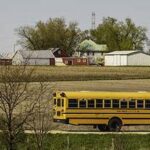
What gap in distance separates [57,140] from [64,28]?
122062mm

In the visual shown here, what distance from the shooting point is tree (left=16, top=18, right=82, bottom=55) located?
148 metres

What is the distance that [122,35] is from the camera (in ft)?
487

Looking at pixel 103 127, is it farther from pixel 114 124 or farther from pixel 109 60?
pixel 109 60

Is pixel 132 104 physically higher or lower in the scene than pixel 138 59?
lower

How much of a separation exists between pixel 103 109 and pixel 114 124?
1.04m

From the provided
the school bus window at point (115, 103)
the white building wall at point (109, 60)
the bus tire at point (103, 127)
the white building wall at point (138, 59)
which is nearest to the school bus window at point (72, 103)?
the bus tire at point (103, 127)

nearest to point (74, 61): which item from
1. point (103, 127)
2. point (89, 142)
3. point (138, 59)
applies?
point (138, 59)

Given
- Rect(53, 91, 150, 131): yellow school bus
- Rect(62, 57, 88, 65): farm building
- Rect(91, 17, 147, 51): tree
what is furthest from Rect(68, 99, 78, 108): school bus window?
Rect(91, 17, 147, 51): tree

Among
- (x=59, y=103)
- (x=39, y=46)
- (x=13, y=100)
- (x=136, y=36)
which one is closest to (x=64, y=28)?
(x=39, y=46)

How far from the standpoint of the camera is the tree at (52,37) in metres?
148

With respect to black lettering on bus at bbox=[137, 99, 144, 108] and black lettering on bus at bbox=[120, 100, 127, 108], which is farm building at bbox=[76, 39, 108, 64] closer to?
black lettering on bus at bbox=[137, 99, 144, 108]

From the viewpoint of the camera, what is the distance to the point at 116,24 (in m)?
152

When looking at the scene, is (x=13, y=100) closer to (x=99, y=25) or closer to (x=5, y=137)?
(x=5, y=137)

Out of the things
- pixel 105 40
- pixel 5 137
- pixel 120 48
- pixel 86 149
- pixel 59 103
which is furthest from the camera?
pixel 105 40
